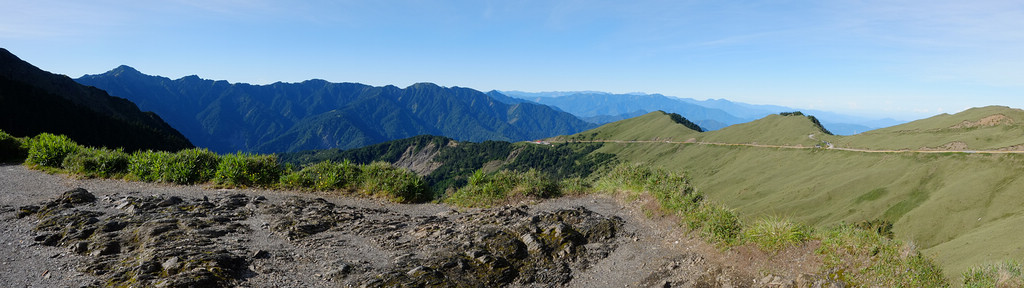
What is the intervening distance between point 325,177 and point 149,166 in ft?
Answer: 27.3

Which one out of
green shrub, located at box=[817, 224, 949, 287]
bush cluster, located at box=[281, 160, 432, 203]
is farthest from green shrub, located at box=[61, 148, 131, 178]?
green shrub, located at box=[817, 224, 949, 287]

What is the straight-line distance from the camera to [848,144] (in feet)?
436

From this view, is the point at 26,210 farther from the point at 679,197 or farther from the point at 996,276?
the point at 996,276

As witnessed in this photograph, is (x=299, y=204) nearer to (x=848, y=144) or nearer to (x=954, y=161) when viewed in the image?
(x=954, y=161)

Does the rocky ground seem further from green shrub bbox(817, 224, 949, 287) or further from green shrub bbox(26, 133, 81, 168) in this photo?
green shrub bbox(26, 133, 81, 168)

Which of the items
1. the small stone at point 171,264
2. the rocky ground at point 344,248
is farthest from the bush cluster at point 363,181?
the small stone at point 171,264

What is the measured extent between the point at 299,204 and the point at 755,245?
46.2 ft

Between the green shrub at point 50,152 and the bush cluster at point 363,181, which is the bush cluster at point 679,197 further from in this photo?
the green shrub at point 50,152

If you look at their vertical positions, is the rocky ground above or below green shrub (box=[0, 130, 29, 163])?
below

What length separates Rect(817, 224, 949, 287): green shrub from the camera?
7195 millimetres

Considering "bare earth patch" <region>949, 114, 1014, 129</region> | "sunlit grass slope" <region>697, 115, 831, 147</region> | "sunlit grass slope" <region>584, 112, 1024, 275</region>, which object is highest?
"bare earth patch" <region>949, 114, 1014, 129</region>

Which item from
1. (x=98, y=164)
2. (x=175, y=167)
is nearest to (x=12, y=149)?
(x=98, y=164)

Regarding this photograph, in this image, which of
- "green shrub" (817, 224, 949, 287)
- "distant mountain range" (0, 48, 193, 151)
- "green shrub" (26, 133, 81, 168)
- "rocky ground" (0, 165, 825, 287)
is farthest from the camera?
"distant mountain range" (0, 48, 193, 151)

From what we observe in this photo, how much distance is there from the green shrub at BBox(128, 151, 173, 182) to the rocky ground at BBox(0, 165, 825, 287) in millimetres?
3593
